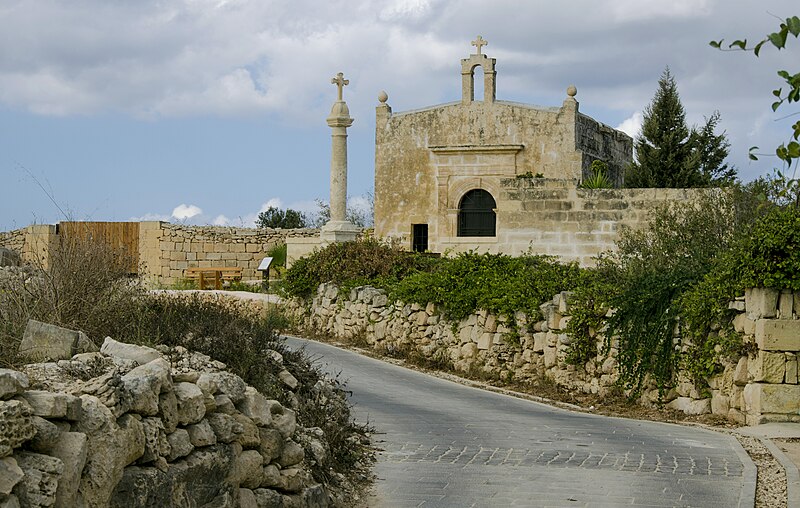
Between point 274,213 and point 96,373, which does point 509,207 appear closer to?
point 96,373

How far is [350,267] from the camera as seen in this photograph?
22750 mm

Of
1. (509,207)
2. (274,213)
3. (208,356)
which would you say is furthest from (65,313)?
(274,213)

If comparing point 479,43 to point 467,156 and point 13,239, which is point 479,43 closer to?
point 467,156

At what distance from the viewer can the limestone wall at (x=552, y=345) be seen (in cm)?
1317

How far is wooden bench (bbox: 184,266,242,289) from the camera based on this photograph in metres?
29.5

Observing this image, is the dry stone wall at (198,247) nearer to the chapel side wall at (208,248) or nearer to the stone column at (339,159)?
the chapel side wall at (208,248)

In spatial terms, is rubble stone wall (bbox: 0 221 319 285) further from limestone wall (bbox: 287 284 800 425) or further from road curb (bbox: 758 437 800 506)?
road curb (bbox: 758 437 800 506)

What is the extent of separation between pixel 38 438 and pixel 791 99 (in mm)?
4238

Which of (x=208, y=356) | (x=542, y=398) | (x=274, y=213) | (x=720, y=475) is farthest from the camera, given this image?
(x=274, y=213)

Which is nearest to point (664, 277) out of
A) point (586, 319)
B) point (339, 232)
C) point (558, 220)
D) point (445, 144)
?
point (586, 319)

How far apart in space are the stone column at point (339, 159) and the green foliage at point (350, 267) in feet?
15.2

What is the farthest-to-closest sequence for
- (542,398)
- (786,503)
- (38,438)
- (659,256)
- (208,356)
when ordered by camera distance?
(659,256), (542,398), (786,503), (208,356), (38,438)

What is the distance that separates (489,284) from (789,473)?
8.69m

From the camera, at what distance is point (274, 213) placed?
159 feet
